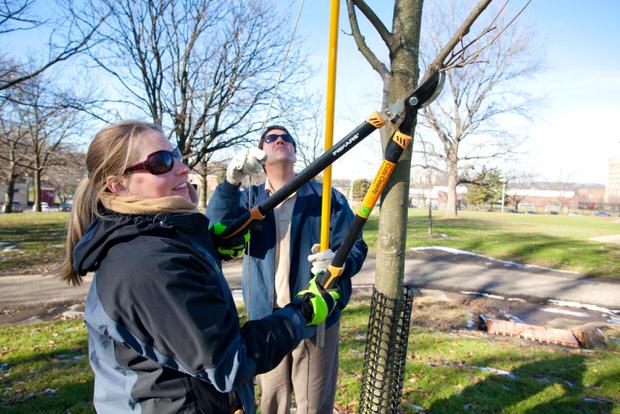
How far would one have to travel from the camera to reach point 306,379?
8.41 feet

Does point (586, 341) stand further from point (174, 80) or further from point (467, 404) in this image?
point (174, 80)

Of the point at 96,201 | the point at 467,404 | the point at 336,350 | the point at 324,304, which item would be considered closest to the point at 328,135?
the point at 324,304

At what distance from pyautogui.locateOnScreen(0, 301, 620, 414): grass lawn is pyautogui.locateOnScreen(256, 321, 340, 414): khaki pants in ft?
3.44

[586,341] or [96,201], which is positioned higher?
[96,201]

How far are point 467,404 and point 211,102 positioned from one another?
38.1ft

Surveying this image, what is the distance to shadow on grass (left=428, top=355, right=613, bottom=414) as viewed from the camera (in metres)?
3.50

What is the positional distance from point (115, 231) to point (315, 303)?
84cm

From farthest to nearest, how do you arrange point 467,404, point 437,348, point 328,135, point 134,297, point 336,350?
1. point 437,348
2. point 467,404
3. point 336,350
4. point 328,135
5. point 134,297

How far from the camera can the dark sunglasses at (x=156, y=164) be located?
1521 mm

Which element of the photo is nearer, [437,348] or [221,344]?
[221,344]

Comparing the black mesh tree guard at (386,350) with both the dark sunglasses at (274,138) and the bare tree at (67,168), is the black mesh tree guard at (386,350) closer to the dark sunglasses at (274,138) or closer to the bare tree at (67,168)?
the dark sunglasses at (274,138)

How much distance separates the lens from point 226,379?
1.29 meters

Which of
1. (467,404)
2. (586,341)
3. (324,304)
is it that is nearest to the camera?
(324,304)

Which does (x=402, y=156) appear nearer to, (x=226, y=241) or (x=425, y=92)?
(x=425, y=92)
